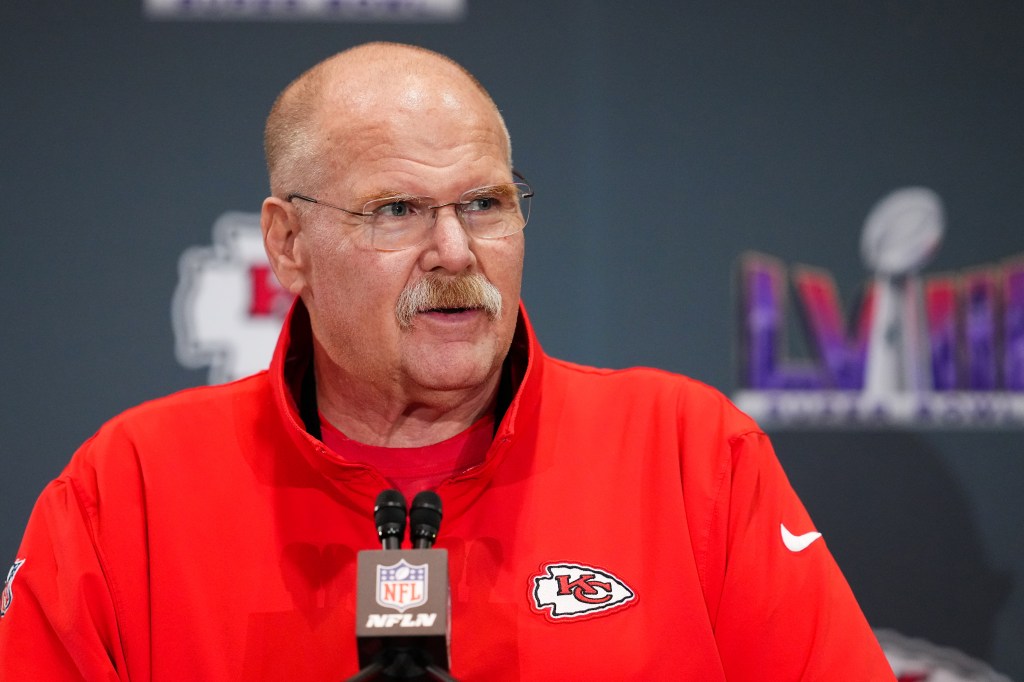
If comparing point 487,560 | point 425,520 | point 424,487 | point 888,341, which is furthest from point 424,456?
point 888,341

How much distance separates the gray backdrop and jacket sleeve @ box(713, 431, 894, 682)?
784 mm

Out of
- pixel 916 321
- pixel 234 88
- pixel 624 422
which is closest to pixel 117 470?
pixel 624 422

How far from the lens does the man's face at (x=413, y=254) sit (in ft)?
4.40

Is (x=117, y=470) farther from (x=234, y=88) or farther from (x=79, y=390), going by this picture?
(x=234, y=88)

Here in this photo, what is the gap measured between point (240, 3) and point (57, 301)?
731 millimetres

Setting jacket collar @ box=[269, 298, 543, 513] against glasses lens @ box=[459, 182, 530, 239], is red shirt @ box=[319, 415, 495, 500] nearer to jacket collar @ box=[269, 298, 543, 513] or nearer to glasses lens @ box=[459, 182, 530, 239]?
jacket collar @ box=[269, 298, 543, 513]

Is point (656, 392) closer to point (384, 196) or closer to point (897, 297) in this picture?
point (384, 196)

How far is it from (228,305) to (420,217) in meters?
0.90

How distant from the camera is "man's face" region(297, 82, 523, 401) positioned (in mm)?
1342

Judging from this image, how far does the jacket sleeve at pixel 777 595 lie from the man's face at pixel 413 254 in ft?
1.24

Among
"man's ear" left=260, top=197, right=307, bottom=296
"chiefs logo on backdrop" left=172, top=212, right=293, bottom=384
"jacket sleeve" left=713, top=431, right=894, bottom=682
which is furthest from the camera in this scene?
"chiefs logo on backdrop" left=172, top=212, right=293, bottom=384

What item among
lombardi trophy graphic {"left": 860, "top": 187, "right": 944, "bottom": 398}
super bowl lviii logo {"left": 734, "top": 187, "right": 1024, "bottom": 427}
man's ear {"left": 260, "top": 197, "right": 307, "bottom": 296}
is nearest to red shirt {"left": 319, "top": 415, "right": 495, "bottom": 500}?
man's ear {"left": 260, "top": 197, "right": 307, "bottom": 296}

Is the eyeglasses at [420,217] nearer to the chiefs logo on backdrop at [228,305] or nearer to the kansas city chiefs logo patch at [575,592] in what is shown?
the kansas city chiefs logo patch at [575,592]

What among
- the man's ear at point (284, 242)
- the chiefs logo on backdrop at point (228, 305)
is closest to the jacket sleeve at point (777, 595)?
the man's ear at point (284, 242)
